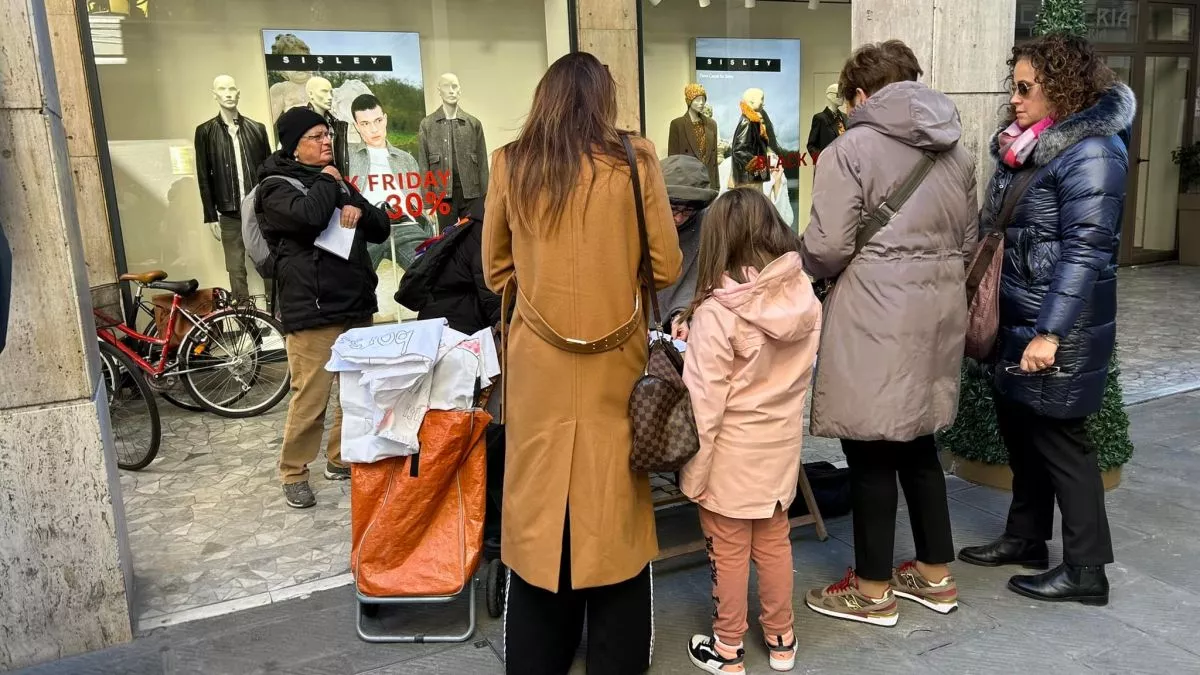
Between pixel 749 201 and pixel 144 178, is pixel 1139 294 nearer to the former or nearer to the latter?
pixel 749 201

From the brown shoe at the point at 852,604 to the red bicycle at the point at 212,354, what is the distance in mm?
4392

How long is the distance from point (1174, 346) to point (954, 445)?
4.00m

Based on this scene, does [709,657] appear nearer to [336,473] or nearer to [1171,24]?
[336,473]

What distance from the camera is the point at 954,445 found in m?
4.55

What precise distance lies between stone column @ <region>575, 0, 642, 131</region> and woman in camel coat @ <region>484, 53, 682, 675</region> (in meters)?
5.94

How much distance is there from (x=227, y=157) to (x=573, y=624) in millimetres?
6121

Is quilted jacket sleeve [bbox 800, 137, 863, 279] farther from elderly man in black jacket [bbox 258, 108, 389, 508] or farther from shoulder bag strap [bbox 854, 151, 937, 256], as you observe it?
elderly man in black jacket [bbox 258, 108, 389, 508]

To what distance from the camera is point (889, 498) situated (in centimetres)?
315

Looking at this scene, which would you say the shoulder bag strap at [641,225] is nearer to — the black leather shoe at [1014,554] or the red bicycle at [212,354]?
the black leather shoe at [1014,554]

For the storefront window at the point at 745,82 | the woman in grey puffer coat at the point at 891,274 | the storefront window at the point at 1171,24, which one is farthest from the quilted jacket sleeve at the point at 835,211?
the storefront window at the point at 1171,24

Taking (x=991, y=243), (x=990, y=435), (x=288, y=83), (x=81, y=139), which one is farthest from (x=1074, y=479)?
(x=81, y=139)

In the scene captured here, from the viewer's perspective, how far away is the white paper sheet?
4344 millimetres

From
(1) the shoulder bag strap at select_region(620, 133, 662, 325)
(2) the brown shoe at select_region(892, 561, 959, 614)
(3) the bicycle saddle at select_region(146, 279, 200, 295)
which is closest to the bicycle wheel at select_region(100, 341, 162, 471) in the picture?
(3) the bicycle saddle at select_region(146, 279, 200, 295)

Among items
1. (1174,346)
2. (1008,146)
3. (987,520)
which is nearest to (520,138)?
(1008,146)
